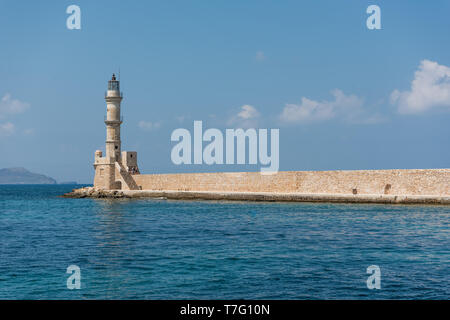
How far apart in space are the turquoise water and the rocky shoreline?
5.44 meters

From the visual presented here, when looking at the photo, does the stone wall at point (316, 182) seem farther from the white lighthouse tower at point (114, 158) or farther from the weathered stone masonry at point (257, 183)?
the white lighthouse tower at point (114, 158)

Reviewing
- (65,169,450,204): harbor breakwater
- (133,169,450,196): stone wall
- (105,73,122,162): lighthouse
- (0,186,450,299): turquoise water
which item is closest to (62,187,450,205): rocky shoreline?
(65,169,450,204): harbor breakwater

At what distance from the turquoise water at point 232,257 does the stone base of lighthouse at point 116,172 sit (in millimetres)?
19342

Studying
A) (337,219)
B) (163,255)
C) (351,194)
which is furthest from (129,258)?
(351,194)

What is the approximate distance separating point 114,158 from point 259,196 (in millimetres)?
13887

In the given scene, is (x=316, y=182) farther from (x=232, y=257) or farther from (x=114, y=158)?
(x=232, y=257)

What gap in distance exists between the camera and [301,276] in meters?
10.3

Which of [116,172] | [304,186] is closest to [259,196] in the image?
[304,186]

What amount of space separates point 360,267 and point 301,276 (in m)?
1.61

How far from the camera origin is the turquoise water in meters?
9.35

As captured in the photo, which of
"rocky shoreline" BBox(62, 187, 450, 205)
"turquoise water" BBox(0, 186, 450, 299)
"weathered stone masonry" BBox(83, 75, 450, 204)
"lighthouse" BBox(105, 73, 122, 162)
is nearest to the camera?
"turquoise water" BBox(0, 186, 450, 299)

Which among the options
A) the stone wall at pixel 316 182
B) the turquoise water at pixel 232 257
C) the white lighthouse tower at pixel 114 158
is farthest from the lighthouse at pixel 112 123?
the turquoise water at pixel 232 257

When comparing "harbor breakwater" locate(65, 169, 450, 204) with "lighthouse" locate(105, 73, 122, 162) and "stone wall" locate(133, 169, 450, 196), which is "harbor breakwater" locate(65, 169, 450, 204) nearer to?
"stone wall" locate(133, 169, 450, 196)

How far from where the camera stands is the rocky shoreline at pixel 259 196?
2780cm
